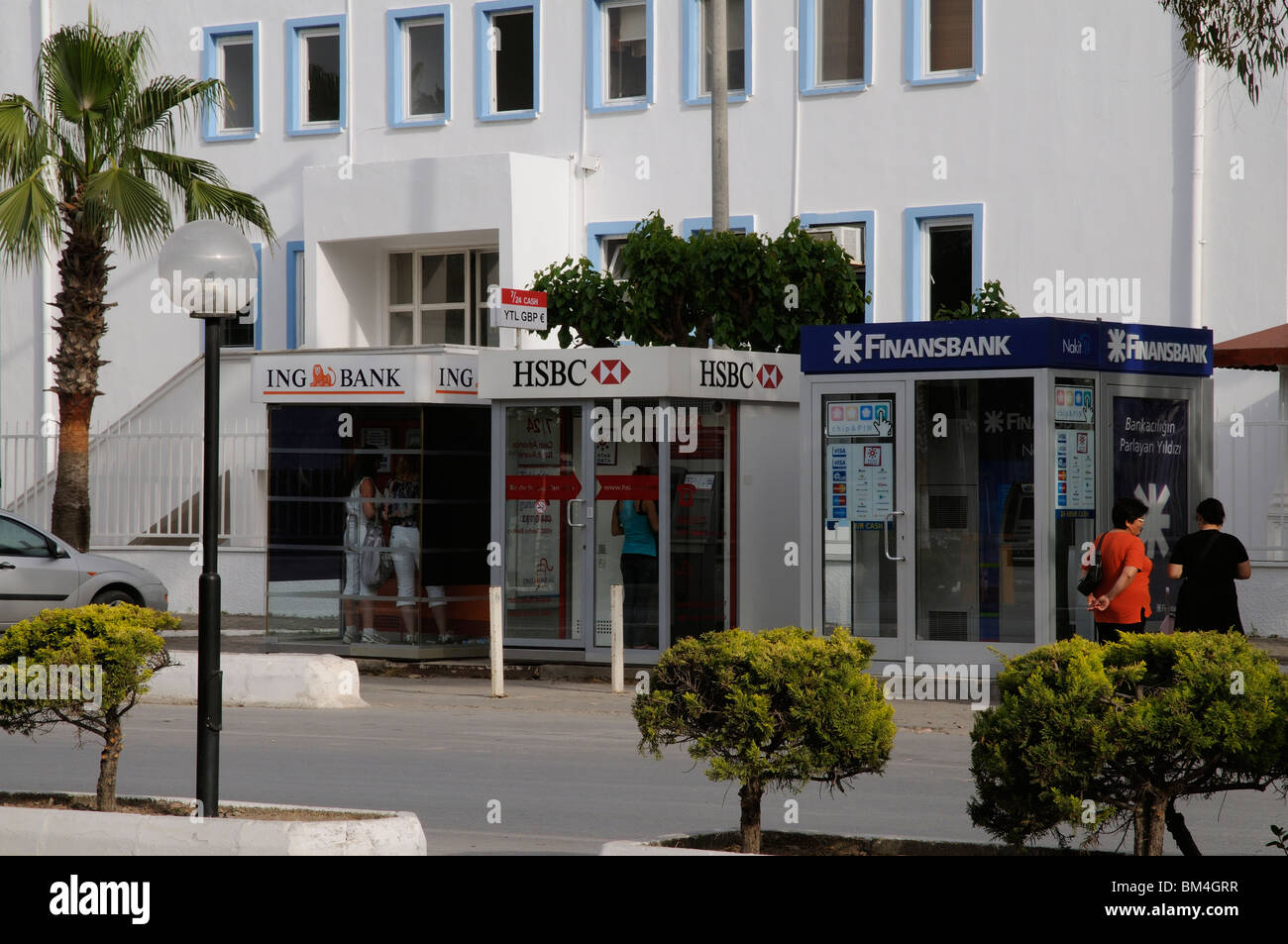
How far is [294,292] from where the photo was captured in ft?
89.6

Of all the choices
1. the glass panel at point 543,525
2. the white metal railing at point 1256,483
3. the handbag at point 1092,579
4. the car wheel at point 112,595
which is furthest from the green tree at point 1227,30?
the car wheel at point 112,595

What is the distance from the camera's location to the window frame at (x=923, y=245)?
22766 mm

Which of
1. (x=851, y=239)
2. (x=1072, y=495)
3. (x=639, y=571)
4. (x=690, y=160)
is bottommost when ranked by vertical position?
(x=639, y=571)

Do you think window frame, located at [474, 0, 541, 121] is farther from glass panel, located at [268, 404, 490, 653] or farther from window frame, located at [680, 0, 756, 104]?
glass panel, located at [268, 404, 490, 653]

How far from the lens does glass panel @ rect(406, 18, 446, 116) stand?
87.4 ft

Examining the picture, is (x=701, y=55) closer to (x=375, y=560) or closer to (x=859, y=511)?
(x=375, y=560)

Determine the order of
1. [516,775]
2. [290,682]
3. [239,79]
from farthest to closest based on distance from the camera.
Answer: [239,79] < [290,682] < [516,775]

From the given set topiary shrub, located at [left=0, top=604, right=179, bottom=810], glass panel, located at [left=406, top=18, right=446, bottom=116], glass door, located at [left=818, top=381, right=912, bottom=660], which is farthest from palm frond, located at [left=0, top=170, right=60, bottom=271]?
topiary shrub, located at [left=0, top=604, right=179, bottom=810]

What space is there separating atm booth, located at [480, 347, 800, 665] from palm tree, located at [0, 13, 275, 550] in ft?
17.2

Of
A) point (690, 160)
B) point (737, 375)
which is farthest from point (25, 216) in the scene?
point (690, 160)

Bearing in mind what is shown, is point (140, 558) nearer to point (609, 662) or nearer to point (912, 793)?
point (609, 662)

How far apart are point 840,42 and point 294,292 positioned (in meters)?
9.15

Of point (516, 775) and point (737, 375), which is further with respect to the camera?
point (737, 375)

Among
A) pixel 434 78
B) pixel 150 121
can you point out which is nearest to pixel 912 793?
pixel 150 121
